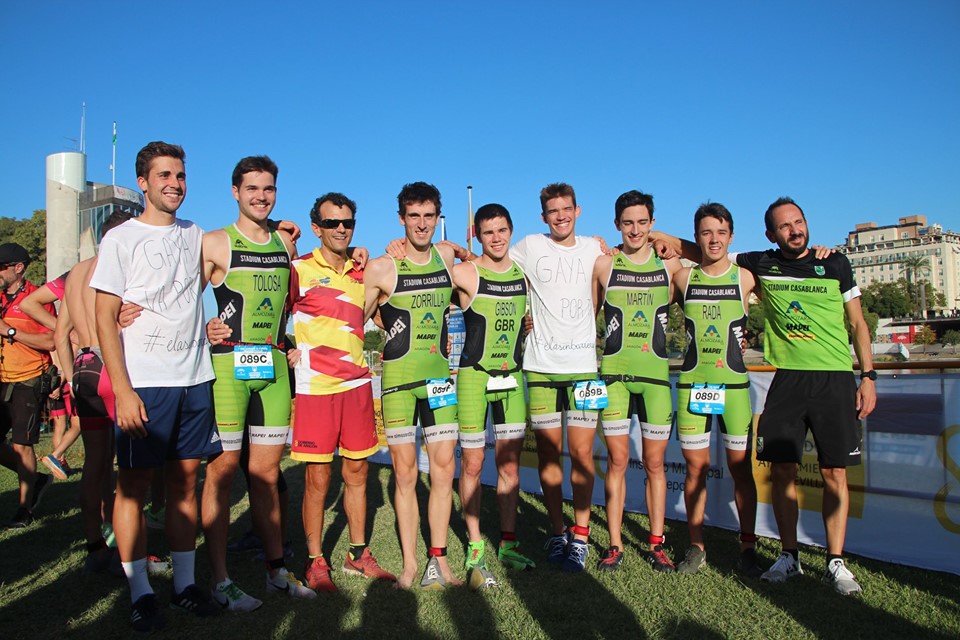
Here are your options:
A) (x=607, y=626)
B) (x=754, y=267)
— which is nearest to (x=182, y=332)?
(x=607, y=626)

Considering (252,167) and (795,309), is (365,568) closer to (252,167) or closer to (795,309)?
(252,167)

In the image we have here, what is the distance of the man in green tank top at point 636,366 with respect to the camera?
5.07m

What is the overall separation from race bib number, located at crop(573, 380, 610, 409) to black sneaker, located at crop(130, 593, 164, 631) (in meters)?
3.02

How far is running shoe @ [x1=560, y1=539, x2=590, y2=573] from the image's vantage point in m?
4.84

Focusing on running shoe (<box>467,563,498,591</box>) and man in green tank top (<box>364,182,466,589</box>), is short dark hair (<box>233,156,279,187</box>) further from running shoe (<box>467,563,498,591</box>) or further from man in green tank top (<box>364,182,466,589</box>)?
running shoe (<box>467,563,498,591</box>)

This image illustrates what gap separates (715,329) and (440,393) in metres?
2.12

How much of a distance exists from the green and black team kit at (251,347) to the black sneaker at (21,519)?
3.44 meters

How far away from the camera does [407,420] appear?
464cm

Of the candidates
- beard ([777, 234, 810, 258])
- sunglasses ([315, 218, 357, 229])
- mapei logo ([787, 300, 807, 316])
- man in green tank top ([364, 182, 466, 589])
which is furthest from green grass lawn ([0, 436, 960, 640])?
sunglasses ([315, 218, 357, 229])

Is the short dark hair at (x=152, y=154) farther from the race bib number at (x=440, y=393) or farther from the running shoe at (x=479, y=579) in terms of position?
the running shoe at (x=479, y=579)

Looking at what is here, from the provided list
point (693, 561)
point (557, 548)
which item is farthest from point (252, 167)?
point (693, 561)

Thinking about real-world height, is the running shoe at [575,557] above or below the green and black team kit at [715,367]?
below

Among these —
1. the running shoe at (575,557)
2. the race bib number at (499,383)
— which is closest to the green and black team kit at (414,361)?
the race bib number at (499,383)

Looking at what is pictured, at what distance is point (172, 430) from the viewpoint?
3799mm
